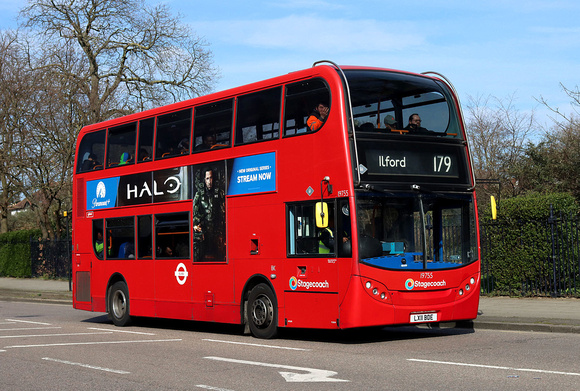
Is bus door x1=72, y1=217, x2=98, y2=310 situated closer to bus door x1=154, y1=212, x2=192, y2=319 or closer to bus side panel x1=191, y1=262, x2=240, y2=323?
bus door x1=154, y1=212, x2=192, y2=319

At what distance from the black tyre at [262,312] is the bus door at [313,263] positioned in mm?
384

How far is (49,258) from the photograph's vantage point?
3803 cm

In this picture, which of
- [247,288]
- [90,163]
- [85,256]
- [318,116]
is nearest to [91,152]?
[90,163]

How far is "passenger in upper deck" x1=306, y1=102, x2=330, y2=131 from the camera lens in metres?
12.3

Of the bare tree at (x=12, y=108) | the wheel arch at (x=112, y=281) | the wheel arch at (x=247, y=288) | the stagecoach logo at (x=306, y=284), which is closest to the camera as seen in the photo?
the stagecoach logo at (x=306, y=284)

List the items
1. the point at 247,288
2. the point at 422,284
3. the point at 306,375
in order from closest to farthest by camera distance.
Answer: the point at 306,375
the point at 422,284
the point at 247,288

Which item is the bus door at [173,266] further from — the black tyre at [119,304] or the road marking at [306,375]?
the road marking at [306,375]

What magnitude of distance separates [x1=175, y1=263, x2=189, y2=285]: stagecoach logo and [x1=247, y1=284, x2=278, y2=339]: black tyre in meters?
2.10

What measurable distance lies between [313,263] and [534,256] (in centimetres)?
805

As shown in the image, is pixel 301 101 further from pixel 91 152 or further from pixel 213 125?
pixel 91 152

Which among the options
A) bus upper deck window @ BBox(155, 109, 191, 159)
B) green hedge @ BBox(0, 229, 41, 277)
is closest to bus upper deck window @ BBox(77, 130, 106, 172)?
bus upper deck window @ BBox(155, 109, 191, 159)

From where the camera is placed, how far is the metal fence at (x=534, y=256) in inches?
710

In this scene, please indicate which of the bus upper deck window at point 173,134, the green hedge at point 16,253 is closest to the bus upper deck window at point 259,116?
the bus upper deck window at point 173,134

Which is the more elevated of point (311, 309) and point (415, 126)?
point (415, 126)
